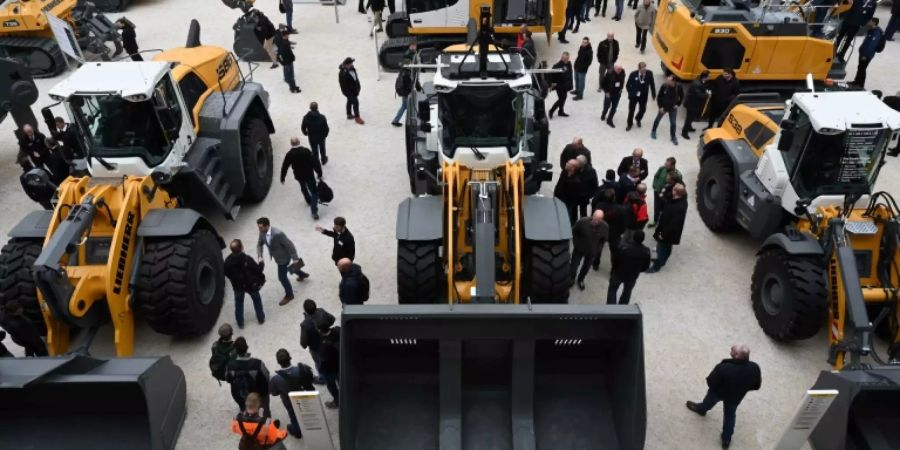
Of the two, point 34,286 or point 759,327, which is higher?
point 34,286

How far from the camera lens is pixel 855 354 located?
6332mm

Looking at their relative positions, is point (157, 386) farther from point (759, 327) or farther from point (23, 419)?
point (759, 327)

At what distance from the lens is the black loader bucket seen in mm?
5438

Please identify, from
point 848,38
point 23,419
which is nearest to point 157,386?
point 23,419

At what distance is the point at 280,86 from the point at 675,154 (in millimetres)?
7904

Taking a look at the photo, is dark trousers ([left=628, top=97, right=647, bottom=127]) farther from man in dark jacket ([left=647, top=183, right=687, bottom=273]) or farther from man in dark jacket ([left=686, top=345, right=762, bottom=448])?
man in dark jacket ([left=686, top=345, right=762, bottom=448])

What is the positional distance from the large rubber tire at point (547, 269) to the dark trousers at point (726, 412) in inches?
68.4

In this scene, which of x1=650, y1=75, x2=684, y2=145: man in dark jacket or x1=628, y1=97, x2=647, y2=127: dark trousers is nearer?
x1=650, y1=75, x2=684, y2=145: man in dark jacket

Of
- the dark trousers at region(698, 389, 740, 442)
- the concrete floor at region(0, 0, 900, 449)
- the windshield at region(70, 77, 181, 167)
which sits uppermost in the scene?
the windshield at region(70, 77, 181, 167)

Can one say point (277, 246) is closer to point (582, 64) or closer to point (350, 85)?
point (350, 85)

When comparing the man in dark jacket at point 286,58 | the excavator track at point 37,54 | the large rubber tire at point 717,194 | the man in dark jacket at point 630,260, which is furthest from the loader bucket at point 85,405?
the excavator track at point 37,54

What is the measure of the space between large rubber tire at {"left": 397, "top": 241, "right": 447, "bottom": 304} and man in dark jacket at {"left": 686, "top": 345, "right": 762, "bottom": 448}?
2.86 m

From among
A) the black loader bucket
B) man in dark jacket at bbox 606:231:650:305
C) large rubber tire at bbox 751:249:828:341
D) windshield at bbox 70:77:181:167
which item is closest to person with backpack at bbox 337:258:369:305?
windshield at bbox 70:77:181:167

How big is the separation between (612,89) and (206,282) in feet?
24.5
